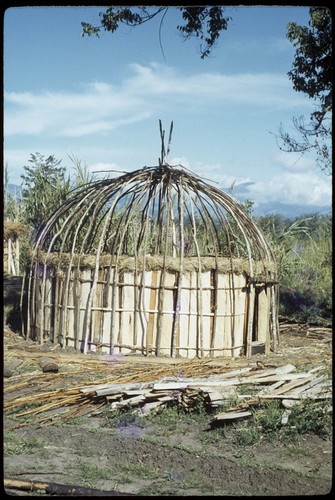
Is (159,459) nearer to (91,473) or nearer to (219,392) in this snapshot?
(91,473)

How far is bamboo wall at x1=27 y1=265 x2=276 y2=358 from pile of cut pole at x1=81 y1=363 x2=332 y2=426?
3263 mm

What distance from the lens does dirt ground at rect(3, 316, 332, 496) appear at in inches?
225

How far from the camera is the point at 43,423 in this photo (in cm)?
736

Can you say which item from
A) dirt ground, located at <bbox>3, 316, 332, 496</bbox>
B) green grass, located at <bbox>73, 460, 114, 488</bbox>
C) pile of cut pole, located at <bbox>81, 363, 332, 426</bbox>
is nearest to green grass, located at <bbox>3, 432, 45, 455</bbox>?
dirt ground, located at <bbox>3, 316, 332, 496</bbox>

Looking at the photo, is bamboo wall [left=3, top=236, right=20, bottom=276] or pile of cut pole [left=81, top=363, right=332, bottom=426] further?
bamboo wall [left=3, top=236, right=20, bottom=276]

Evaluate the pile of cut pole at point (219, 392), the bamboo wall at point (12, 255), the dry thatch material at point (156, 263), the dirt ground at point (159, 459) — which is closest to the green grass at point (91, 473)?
the dirt ground at point (159, 459)

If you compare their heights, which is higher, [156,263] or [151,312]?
[156,263]

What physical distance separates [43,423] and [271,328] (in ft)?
20.2

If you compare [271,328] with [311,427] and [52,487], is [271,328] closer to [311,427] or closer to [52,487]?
[311,427]

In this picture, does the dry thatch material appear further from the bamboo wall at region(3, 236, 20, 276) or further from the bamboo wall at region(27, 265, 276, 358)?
the bamboo wall at region(3, 236, 20, 276)

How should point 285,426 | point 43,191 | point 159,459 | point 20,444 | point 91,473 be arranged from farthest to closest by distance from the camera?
point 43,191 < point 285,426 < point 20,444 < point 159,459 < point 91,473

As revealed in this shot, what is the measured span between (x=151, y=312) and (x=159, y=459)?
16.7 feet

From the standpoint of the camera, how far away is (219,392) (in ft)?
25.0

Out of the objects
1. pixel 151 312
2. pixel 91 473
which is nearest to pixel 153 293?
pixel 151 312
